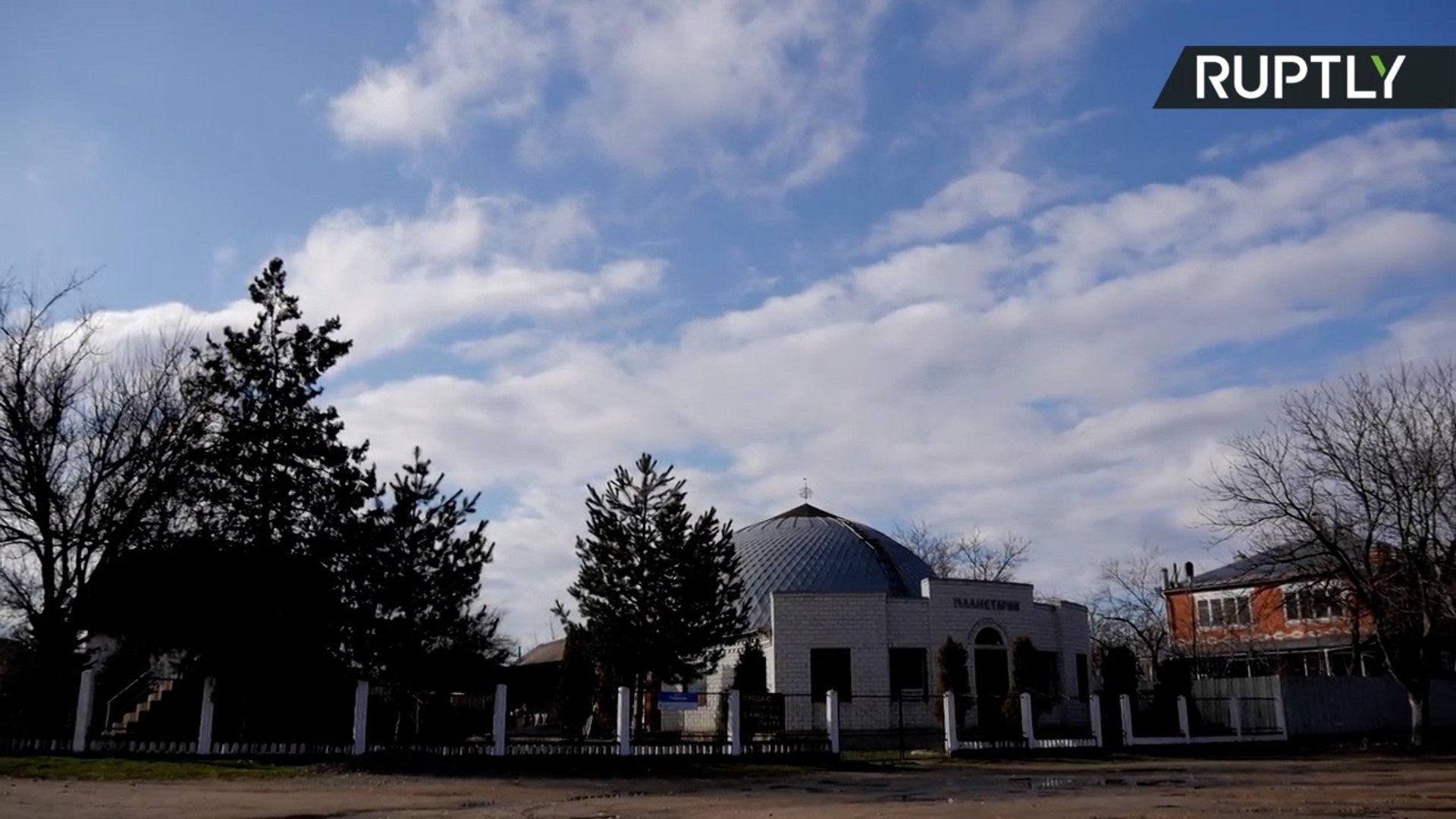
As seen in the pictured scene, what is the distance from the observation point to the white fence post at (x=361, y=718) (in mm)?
21312

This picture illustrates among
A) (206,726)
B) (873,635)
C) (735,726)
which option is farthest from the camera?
(873,635)

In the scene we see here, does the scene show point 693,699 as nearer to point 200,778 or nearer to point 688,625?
point 688,625

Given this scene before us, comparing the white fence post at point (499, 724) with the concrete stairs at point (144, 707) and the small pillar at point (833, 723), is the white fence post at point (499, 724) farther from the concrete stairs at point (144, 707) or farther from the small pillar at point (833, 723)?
the concrete stairs at point (144, 707)

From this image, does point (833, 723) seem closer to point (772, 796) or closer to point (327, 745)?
point (772, 796)

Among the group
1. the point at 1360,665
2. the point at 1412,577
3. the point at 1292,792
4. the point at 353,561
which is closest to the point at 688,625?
the point at 353,561

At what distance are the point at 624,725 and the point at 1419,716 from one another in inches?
859

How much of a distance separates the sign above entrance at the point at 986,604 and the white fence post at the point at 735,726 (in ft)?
45.5

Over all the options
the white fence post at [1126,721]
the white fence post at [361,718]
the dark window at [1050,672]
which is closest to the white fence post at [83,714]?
the white fence post at [361,718]

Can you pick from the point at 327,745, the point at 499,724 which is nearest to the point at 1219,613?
the point at 499,724

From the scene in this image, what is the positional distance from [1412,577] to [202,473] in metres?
29.6

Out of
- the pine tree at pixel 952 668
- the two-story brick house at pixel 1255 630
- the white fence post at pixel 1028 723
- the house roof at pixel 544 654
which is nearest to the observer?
the white fence post at pixel 1028 723

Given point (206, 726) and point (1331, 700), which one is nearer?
point (206, 726)

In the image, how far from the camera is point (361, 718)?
70.5ft

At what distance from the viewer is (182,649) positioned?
24297 millimetres
